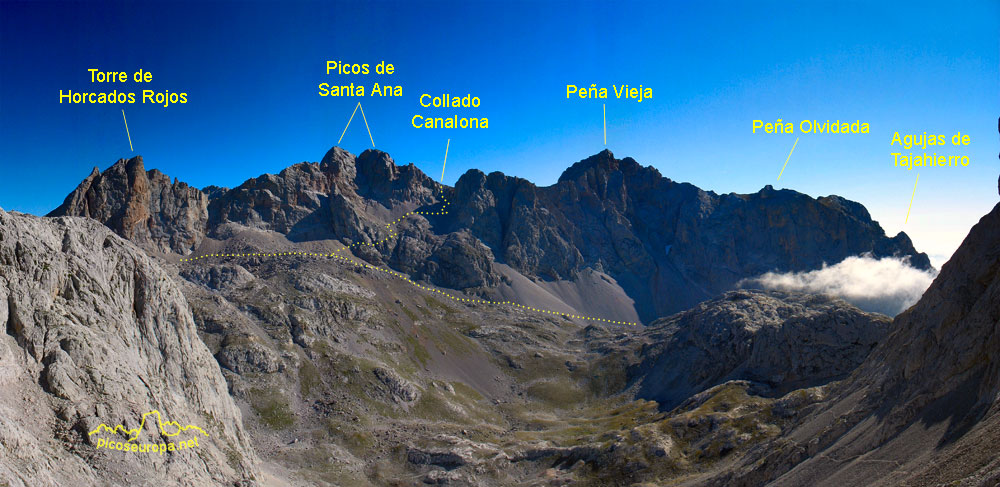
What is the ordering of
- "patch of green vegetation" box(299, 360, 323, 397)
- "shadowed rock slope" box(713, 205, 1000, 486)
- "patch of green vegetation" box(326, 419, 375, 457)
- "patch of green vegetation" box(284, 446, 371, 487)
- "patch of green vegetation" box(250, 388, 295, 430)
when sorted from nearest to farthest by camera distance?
"shadowed rock slope" box(713, 205, 1000, 486)
"patch of green vegetation" box(284, 446, 371, 487)
"patch of green vegetation" box(326, 419, 375, 457)
"patch of green vegetation" box(250, 388, 295, 430)
"patch of green vegetation" box(299, 360, 323, 397)

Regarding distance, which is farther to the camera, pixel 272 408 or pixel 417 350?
pixel 417 350

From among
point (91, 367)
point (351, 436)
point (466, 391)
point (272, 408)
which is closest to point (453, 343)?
point (466, 391)

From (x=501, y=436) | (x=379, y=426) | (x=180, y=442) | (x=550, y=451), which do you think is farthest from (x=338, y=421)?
(x=180, y=442)

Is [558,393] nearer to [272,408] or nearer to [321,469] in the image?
[272,408]

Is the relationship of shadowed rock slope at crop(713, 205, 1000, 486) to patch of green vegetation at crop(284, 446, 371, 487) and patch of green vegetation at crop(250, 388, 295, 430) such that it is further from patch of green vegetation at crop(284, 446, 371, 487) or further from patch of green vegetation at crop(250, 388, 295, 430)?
patch of green vegetation at crop(250, 388, 295, 430)

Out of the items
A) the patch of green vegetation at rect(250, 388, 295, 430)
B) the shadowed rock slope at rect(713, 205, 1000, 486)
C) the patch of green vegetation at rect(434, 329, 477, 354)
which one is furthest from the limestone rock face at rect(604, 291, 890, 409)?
the patch of green vegetation at rect(250, 388, 295, 430)
